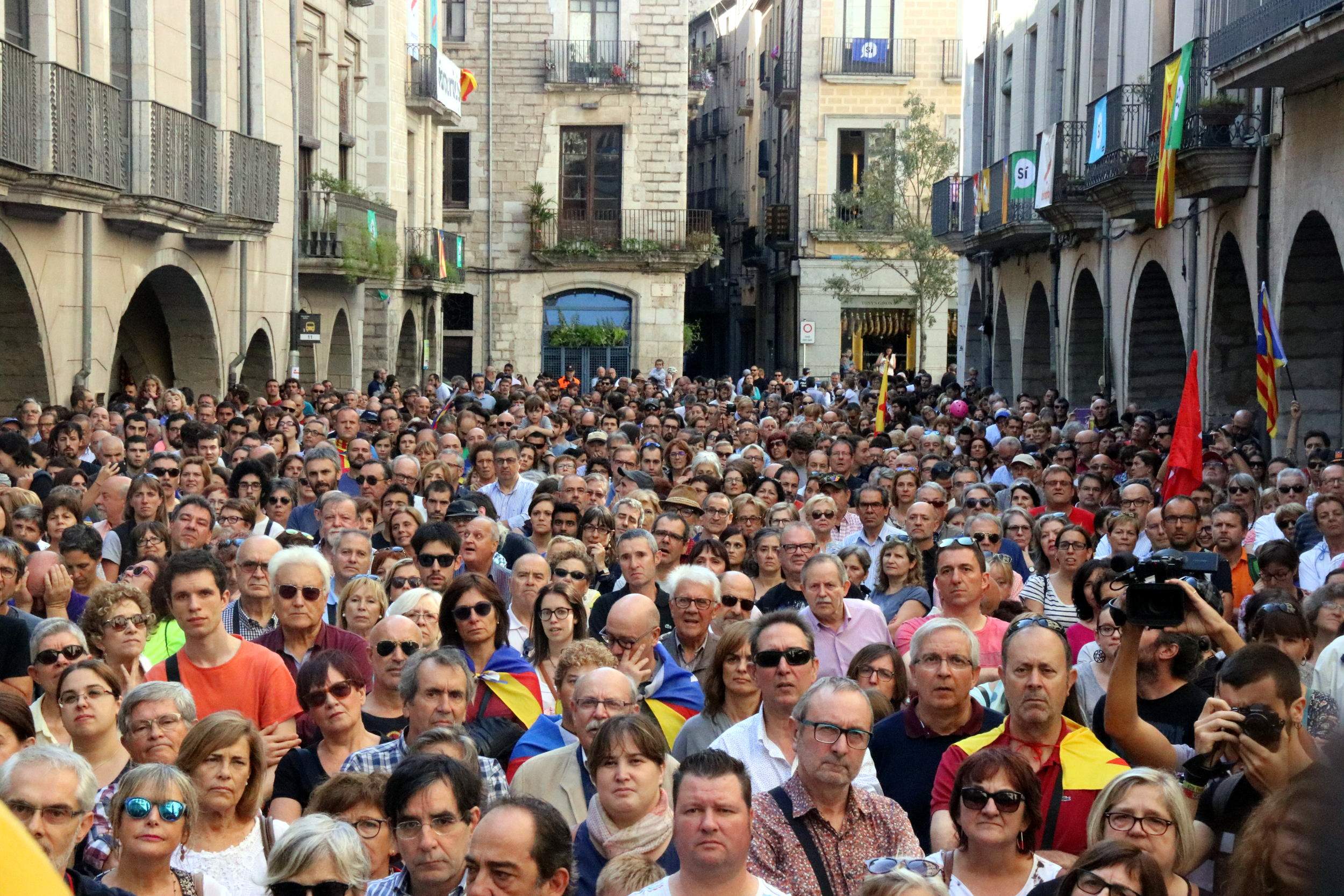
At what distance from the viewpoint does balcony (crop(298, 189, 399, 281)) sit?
2722cm

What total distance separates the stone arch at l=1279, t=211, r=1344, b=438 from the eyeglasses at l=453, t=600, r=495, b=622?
11.2 m

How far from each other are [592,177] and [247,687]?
118 feet

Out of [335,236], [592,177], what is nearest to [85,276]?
[335,236]

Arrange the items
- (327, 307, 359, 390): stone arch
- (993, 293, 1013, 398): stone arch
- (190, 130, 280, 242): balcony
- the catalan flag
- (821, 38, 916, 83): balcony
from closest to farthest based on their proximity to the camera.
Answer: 1. the catalan flag
2. (190, 130, 280, 242): balcony
3. (327, 307, 359, 390): stone arch
4. (993, 293, 1013, 398): stone arch
5. (821, 38, 916, 83): balcony

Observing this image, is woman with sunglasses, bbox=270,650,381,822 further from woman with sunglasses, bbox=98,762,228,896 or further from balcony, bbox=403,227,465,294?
balcony, bbox=403,227,465,294

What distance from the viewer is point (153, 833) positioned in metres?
4.54

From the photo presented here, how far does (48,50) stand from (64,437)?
5.91 meters

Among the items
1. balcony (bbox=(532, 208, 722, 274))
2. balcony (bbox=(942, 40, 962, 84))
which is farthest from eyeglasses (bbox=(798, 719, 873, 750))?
balcony (bbox=(942, 40, 962, 84))

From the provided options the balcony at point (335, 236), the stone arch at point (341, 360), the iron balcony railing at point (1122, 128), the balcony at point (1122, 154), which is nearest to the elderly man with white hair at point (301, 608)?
the balcony at point (1122, 154)

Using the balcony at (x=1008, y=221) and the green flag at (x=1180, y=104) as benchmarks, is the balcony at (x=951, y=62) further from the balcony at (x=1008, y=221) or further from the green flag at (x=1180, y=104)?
the green flag at (x=1180, y=104)

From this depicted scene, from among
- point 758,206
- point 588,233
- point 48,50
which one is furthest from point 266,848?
point 758,206

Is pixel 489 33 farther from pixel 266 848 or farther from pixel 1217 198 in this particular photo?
pixel 266 848

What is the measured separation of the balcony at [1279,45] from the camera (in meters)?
13.1

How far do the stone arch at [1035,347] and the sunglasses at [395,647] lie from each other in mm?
23268
